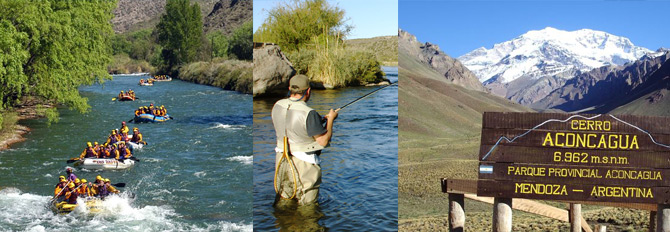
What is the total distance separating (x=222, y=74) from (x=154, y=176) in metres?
47.4

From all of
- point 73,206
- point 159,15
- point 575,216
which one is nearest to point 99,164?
point 73,206

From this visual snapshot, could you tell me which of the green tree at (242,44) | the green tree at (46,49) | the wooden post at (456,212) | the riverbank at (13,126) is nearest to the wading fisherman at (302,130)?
the wooden post at (456,212)

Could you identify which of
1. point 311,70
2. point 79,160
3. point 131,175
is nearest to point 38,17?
point 79,160

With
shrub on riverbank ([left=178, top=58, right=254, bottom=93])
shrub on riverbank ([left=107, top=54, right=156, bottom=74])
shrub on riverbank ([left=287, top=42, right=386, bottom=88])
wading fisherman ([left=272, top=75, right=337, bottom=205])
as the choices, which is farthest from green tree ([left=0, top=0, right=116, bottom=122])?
shrub on riverbank ([left=107, top=54, right=156, bottom=74])

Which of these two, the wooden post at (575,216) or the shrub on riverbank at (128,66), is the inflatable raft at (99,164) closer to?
the wooden post at (575,216)

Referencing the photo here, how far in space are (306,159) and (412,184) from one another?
23420 millimetres

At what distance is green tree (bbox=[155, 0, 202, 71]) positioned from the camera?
90938mm

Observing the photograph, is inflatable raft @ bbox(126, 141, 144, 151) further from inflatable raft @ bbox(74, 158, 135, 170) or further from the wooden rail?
the wooden rail

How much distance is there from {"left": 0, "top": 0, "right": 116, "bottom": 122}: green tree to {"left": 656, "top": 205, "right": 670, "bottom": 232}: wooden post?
93.9 feet

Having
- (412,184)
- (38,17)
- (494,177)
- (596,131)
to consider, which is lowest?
(412,184)

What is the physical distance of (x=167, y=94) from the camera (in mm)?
63781

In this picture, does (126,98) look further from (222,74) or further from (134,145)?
(134,145)

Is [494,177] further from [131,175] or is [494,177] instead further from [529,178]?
[131,175]

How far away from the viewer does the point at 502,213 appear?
5941 millimetres
